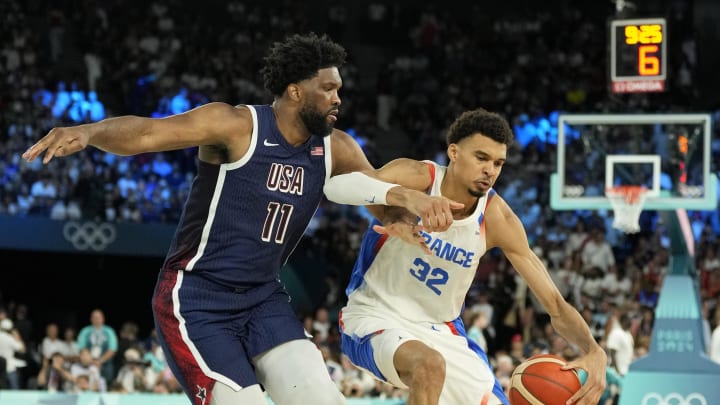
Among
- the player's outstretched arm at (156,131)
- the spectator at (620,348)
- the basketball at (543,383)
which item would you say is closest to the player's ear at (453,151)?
the basketball at (543,383)

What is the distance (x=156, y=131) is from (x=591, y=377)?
8.57 ft

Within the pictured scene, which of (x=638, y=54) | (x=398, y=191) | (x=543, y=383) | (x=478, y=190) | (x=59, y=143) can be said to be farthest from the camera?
(x=638, y=54)

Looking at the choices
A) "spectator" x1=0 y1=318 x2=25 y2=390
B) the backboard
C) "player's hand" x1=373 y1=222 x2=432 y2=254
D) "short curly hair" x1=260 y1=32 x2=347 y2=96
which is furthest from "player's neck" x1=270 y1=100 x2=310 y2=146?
"spectator" x1=0 y1=318 x2=25 y2=390

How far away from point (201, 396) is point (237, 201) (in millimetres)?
896

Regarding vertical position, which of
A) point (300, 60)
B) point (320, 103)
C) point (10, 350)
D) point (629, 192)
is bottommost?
point (10, 350)

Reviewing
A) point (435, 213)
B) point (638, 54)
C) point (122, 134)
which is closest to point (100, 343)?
point (638, 54)

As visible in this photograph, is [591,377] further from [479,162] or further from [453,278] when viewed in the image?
[479,162]

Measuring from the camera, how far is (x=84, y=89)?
19906 mm

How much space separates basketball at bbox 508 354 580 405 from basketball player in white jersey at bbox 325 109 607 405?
2.6 inches

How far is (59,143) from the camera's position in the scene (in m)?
4.64

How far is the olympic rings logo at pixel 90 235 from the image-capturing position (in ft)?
56.9

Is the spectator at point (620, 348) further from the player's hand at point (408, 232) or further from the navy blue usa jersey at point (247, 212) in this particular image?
the navy blue usa jersey at point (247, 212)

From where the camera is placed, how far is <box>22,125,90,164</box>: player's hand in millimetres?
4586

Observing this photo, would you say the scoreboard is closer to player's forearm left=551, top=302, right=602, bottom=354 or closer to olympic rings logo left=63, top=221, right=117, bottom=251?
player's forearm left=551, top=302, right=602, bottom=354
